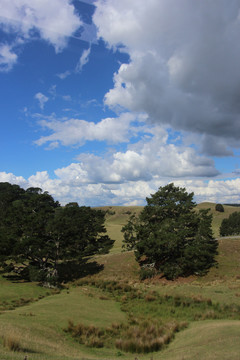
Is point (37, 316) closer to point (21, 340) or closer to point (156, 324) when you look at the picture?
point (21, 340)

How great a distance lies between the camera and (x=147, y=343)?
15312 millimetres

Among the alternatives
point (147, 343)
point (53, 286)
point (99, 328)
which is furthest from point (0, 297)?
point (147, 343)

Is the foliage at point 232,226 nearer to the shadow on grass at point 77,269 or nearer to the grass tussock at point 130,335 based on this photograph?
the shadow on grass at point 77,269

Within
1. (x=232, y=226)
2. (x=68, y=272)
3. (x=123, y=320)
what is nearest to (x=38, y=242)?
(x=68, y=272)

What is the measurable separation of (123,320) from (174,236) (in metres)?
20.9

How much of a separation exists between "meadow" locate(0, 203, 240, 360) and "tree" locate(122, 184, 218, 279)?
2.38 m

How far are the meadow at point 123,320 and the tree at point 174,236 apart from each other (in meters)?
2.38

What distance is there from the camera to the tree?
39.5 meters

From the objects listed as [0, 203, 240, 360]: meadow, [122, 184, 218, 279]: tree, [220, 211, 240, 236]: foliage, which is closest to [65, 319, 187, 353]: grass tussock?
[0, 203, 240, 360]: meadow

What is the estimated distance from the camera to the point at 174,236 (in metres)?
39.7

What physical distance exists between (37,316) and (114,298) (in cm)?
1269

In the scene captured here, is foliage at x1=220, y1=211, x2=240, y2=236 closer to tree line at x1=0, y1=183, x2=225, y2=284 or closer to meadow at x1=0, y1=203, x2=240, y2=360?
tree line at x1=0, y1=183, x2=225, y2=284

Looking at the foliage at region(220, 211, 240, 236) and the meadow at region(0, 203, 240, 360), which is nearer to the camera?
the meadow at region(0, 203, 240, 360)

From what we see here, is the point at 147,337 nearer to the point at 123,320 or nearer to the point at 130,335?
the point at 130,335
